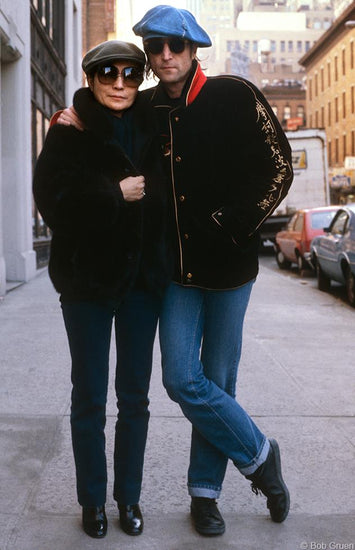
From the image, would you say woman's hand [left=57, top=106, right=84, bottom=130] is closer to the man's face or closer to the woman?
the woman

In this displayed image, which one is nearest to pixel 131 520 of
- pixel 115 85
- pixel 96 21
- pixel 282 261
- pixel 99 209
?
pixel 99 209

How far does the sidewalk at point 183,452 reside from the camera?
126 inches

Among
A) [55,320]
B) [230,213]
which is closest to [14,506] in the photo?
[230,213]

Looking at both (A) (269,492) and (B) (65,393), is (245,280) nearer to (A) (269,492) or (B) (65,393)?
(A) (269,492)

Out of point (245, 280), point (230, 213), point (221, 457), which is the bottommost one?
point (221, 457)

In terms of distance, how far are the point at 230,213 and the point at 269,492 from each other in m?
1.21

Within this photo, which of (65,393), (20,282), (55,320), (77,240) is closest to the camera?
(77,240)

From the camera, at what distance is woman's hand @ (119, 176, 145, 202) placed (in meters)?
2.95

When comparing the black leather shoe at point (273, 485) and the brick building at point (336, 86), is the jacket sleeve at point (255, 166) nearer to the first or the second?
the black leather shoe at point (273, 485)

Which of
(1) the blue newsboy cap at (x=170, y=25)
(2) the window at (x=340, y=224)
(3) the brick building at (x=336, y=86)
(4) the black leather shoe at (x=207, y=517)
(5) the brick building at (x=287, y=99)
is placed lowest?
(4) the black leather shoe at (x=207, y=517)

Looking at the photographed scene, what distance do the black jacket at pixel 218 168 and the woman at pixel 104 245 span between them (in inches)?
3.3

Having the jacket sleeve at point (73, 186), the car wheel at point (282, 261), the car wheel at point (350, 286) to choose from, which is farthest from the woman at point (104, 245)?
the car wheel at point (282, 261)

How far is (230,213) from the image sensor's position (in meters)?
3.02

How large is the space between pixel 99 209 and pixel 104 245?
17cm
